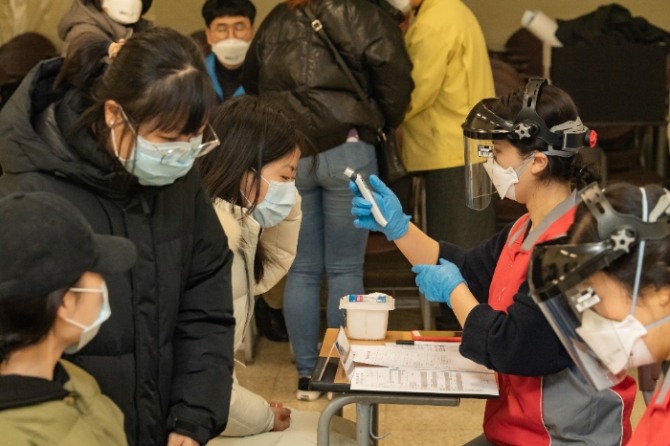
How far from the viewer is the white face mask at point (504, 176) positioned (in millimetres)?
2180

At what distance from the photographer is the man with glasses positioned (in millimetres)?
4230

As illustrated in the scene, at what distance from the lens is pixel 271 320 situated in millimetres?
4395

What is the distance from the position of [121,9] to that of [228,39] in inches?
26.9

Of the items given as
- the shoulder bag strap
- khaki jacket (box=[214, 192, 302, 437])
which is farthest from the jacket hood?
the shoulder bag strap

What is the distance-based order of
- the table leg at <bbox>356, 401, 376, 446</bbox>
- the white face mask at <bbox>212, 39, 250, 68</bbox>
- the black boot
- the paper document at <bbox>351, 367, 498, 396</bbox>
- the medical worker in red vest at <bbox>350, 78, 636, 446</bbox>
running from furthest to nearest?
the black boot < the white face mask at <bbox>212, 39, 250, 68</bbox> < the table leg at <bbox>356, 401, 376, 446</bbox> < the paper document at <bbox>351, 367, 498, 396</bbox> < the medical worker in red vest at <bbox>350, 78, 636, 446</bbox>

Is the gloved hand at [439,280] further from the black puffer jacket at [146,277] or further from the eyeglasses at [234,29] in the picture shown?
the eyeglasses at [234,29]

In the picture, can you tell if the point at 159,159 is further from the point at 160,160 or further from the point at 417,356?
the point at 417,356

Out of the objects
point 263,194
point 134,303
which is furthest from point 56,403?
point 263,194

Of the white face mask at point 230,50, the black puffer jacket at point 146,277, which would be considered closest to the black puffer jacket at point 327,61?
the white face mask at point 230,50

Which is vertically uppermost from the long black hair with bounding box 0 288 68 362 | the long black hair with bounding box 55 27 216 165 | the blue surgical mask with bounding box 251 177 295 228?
the long black hair with bounding box 55 27 216 165

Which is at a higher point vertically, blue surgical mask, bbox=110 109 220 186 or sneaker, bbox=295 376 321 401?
blue surgical mask, bbox=110 109 220 186

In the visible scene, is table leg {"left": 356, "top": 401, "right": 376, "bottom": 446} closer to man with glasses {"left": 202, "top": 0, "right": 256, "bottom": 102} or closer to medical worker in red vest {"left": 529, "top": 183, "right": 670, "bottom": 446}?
medical worker in red vest {"left": 529, "top": 183, "right": 670, "bottom": 446}

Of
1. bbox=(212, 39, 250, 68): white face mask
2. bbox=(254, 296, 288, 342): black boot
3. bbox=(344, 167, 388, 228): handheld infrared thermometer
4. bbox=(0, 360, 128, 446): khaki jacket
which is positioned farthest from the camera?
bbox=(254, 296, 288, 342): black boot

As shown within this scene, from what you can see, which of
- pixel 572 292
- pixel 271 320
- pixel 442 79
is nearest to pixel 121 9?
pixel 442 79
